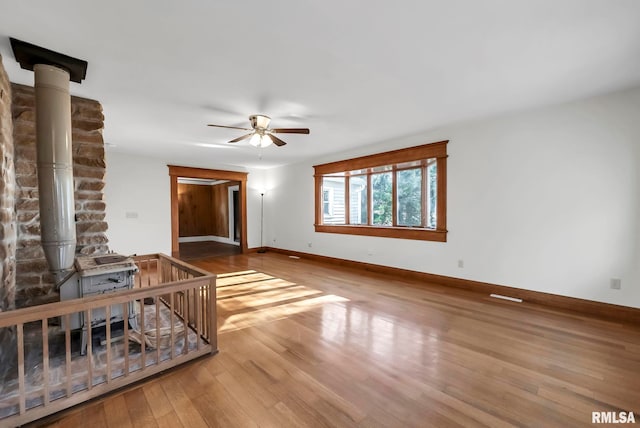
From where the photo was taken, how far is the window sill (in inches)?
171

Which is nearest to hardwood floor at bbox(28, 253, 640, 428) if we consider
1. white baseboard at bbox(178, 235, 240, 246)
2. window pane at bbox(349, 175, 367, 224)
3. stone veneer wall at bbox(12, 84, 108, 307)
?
stone veneer wall at bbox(12, 84, 108, 307)

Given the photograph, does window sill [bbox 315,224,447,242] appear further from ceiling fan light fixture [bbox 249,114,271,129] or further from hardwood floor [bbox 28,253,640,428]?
ceiling fan light fixture [bbox 249,114,271,129]

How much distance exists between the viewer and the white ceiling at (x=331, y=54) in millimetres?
1669

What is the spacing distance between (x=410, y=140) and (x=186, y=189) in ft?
27.1

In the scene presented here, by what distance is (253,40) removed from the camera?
6.41ft

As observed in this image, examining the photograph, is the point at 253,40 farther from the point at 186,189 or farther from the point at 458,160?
the point at 186,189

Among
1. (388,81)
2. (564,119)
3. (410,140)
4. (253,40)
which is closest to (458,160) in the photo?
(410,140)

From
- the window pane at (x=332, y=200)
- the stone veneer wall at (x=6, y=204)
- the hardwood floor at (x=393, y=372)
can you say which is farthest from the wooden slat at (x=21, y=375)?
the window pane at (x=332, y=200)

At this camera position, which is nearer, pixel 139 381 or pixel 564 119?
pixel 139 381

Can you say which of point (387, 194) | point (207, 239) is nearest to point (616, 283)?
point (387, 194)

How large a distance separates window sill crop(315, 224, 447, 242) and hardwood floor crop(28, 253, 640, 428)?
116 cm

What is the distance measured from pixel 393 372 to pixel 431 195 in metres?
3.21

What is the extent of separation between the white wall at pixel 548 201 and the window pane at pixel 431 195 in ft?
0.94

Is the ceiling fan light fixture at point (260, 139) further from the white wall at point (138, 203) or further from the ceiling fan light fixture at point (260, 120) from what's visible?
the white wall at point (138, 203)
